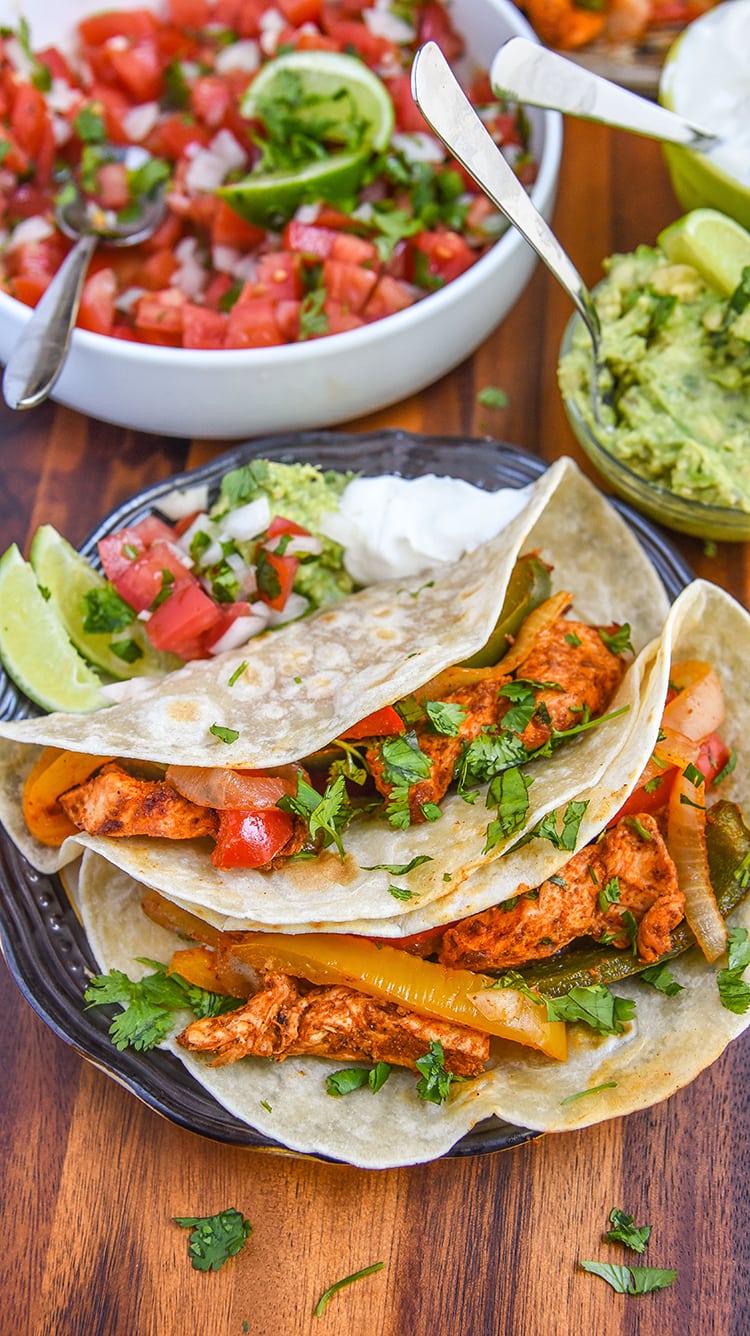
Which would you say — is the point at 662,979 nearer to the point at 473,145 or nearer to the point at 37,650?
the point at 37,650

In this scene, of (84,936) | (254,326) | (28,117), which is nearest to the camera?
(84,936)

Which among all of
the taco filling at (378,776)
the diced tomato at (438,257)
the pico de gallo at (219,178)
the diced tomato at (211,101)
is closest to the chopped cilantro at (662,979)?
the taco filling at (378,776)

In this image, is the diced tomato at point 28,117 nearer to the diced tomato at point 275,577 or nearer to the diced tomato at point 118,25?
the diced tomato at point 118,25

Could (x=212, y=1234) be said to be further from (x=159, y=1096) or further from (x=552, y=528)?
(x=552, y=528)

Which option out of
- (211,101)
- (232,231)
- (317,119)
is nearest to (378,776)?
(232,231)

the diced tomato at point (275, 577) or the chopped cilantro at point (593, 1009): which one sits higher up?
the diced tomato at point (275, 577)
